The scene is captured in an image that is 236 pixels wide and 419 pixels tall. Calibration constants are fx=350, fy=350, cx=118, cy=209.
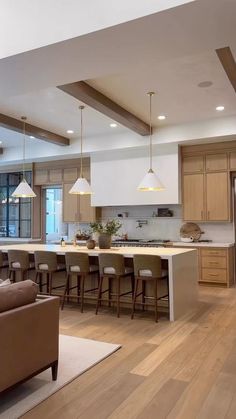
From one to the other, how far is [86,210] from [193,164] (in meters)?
2.80

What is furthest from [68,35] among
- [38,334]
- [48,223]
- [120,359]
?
[48,223]

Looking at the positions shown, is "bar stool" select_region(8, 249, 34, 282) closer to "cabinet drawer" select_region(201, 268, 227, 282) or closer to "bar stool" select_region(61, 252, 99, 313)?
"bar stool" select_region(61, 252, 99, 313)

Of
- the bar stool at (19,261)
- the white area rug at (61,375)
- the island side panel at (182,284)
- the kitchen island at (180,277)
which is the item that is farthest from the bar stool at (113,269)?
the bar stool at (19,261)

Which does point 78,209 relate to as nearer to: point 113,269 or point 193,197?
point 193,197

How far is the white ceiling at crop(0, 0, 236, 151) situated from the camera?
271 cm

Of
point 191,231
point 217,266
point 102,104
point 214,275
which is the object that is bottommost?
point 214,275

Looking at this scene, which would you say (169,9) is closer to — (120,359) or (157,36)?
(157,36)

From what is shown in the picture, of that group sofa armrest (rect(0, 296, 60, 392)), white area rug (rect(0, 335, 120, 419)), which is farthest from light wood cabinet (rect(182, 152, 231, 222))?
sofa armrest (rect(0, 296, 60, 392))

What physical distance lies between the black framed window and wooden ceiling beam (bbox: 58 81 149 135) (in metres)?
4.08

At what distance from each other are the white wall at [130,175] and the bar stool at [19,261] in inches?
114

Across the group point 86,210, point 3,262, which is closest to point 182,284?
point 3,262

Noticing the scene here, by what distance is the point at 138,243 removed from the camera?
296 inches

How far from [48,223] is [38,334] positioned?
7057 millimetres

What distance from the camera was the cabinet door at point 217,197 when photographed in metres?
7.01
